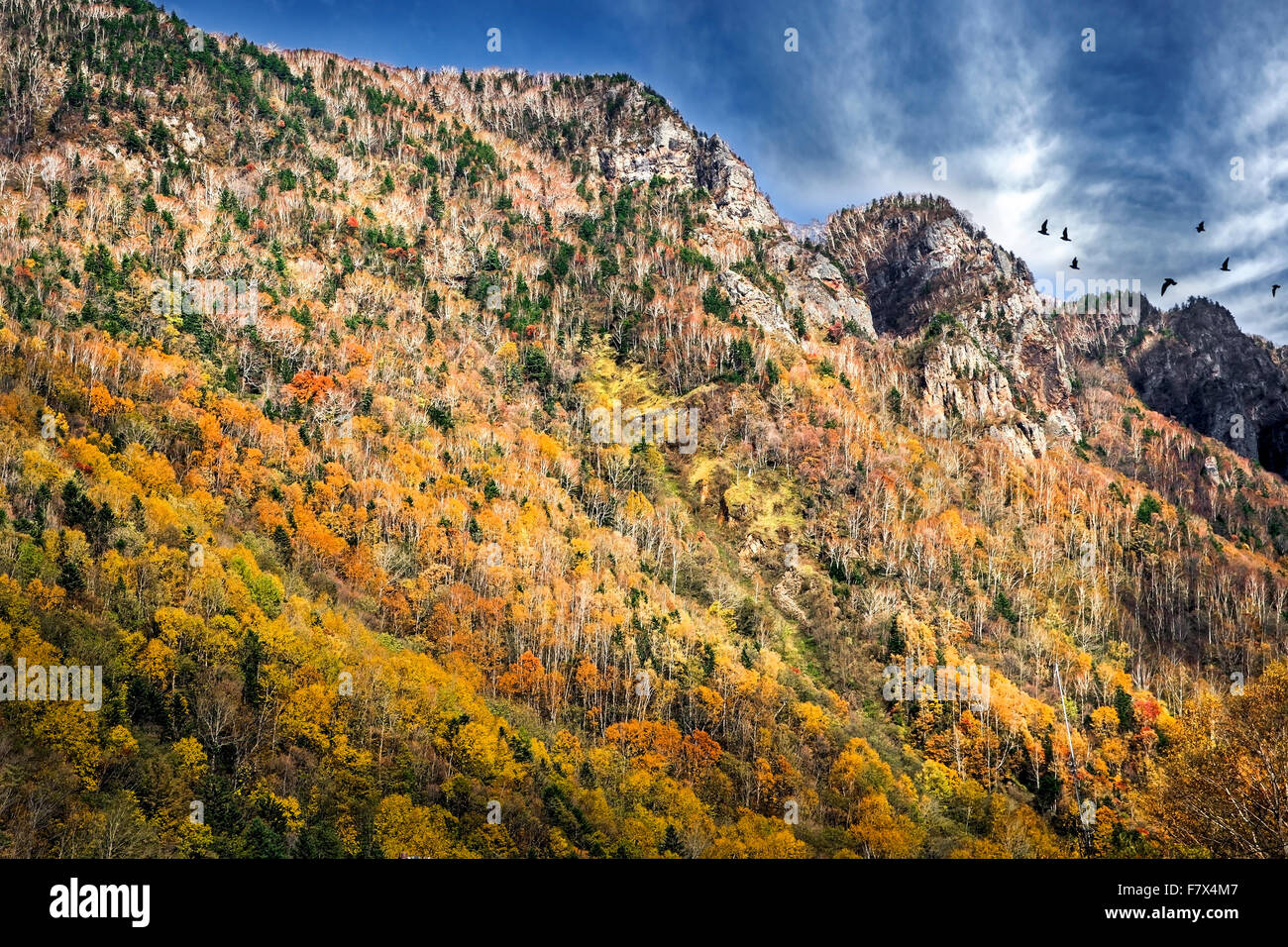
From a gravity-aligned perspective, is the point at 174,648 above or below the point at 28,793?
above

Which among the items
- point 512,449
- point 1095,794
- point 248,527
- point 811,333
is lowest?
point 1095,794

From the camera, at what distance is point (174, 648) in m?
61.3

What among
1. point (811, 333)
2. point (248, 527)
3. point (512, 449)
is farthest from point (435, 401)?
point (811, 333)

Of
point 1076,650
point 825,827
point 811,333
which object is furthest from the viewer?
point 811,333

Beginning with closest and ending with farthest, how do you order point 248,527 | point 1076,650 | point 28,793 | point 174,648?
point 28,793 < point 174,648 < point 248,527 < point 1076,650
